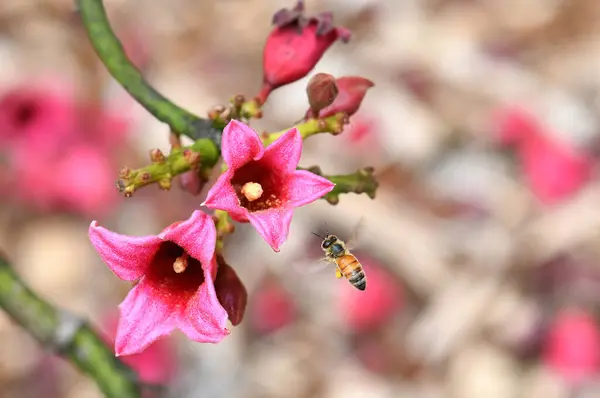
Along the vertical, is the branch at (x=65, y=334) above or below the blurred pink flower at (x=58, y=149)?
above

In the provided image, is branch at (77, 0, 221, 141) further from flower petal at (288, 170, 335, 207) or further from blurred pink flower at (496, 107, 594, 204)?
blurred pink flower at (496, 107, 594, 204)

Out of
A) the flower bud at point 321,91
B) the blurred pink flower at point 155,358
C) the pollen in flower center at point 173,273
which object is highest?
the flower bud at point 321,91

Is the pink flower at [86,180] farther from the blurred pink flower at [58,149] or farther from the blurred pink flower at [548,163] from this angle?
the blurred pink flower at [548,163]

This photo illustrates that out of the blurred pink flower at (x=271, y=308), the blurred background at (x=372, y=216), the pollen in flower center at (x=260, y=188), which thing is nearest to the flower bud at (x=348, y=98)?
the pollen in flower center at (x=260, y=188)

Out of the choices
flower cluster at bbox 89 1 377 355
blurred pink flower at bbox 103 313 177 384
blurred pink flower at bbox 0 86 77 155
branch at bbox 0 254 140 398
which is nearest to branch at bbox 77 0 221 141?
flower cluster at bbox 89 1 377 355

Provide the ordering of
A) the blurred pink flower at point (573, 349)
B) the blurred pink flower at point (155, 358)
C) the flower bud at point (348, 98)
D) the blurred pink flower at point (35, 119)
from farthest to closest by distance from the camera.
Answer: the blurred pink flower at point (573, 349), the blurred pink flower at point (35, 119), the blurred pink flower at point (155, 358), the flower bud at point (348, 98)

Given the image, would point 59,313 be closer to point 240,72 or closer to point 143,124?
point 143,124
